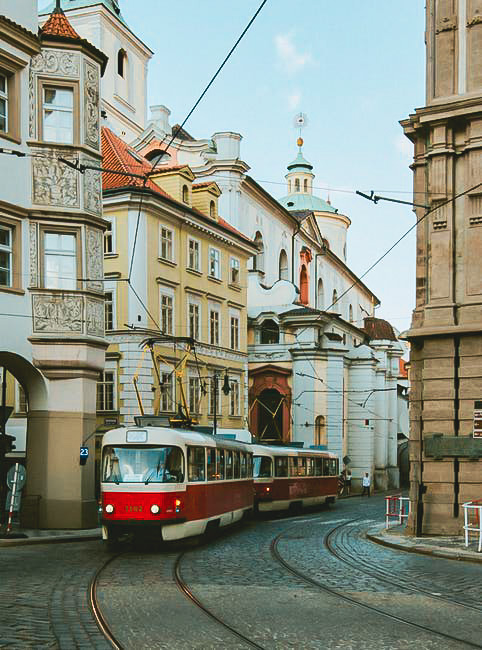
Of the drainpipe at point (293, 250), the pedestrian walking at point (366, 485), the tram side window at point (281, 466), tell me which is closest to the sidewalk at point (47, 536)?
the tram side window at point (281, 466)

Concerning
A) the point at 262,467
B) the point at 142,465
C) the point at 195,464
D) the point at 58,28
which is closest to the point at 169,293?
the point at 262,467

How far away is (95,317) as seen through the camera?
25.5 metres

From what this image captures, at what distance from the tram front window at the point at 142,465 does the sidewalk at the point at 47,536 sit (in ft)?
8.62

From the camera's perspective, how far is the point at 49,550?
19.6m

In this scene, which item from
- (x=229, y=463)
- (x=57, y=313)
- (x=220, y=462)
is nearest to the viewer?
(x=220, y=462)

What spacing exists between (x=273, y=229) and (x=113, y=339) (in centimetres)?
2675

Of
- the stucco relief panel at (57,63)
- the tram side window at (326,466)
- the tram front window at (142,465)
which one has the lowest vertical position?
the tram side window at (326,466)

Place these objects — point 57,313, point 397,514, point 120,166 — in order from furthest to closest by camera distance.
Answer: point 120,166 → point 397,514 → point 57,313

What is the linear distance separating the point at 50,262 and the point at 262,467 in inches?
441

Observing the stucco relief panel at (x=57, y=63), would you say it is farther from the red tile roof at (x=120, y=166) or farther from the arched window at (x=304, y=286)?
the arched window at (x=304, y=286)

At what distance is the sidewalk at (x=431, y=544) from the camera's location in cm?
1812

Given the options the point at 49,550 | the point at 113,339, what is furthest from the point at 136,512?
the point at 113,339

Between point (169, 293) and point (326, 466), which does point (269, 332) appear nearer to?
point (169, 293)

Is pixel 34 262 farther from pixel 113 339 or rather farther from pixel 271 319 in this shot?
pixel 271 319
